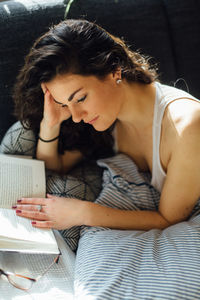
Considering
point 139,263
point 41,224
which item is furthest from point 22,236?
point 139,263

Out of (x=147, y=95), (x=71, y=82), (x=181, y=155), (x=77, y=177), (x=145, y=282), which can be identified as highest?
(x=71, y=82)

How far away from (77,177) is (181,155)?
478 millimetres

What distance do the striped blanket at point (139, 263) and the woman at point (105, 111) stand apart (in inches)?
2.6

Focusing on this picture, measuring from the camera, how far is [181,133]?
1037mm

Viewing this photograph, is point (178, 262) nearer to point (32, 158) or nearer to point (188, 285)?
→ point (188, 285)

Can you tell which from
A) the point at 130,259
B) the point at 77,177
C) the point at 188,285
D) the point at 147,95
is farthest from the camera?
the point at 77,177

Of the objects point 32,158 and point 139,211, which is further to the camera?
point 32,158

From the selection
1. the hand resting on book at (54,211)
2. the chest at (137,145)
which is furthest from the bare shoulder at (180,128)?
the hand resting on book at (54,211)

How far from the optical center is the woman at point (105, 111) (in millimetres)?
989

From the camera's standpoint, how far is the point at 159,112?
1.16 metres

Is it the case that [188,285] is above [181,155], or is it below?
below

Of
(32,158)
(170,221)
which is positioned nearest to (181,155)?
(170,221)

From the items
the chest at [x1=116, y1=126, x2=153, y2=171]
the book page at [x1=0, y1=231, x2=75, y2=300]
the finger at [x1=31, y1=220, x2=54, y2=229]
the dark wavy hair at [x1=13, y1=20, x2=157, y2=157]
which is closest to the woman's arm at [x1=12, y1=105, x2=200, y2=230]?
the finger at [x1=31, y1=220, x2=54, y2=229]

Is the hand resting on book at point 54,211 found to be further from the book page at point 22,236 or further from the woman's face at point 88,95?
the woman's face at point 88,95
